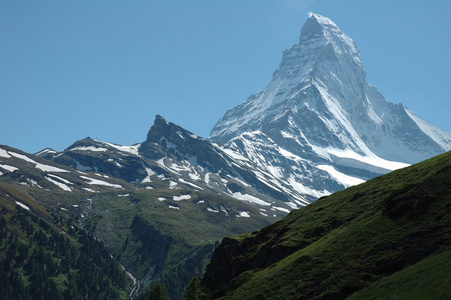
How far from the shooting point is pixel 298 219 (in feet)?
286

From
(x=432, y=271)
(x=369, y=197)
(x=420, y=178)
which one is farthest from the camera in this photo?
(x=369, y=197)

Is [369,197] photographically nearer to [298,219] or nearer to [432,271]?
[298,219]

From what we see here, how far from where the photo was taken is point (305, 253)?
63.6 m

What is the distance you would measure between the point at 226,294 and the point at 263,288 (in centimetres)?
1104

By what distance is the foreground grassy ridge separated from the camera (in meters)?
45.9

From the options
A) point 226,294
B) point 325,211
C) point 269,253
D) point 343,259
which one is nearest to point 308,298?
point 343,259

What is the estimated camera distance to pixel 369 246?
53656mm

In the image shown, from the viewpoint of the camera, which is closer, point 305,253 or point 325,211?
point 305,253

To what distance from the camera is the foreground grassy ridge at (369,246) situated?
45.9 m

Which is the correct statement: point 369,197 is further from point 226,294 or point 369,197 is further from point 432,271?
point 432,271

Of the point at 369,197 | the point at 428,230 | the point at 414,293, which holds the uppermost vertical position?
the point at 369,197

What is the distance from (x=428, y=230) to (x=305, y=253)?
18511 millimetres

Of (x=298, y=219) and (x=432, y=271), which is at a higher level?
(x=298, y=219)

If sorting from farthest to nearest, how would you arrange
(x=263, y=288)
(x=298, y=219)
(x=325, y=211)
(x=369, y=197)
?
(x=298, y=219) → (x=325, y=211) → (x=369, y=197) → (x=263, y=288)
